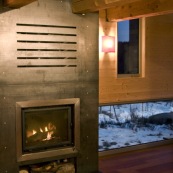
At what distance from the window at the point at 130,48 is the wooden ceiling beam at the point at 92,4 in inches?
65.3

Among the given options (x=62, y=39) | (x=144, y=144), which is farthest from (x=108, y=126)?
(x=62, y=39)

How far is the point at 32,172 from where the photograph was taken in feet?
12.6

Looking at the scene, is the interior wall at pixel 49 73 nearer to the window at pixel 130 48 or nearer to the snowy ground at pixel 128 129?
the snowy ground at pixel 128 129

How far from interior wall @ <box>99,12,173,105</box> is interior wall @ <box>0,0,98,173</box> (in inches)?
40.3

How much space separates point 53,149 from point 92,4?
175cm

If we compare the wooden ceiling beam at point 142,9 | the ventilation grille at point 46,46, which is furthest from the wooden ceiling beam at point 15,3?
the wooden ceiling beam at point 142,9

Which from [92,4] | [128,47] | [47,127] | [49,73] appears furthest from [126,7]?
[47,127]

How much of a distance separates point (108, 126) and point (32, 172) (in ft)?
6.40

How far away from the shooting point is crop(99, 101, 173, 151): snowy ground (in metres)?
5.42

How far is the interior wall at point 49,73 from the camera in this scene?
11.7 feet

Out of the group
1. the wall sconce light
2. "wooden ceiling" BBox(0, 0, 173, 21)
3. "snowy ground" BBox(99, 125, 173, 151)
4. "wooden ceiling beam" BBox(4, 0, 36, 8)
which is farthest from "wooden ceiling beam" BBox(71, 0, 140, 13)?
"snowy ground" BBox(99, 125, 173, 151)

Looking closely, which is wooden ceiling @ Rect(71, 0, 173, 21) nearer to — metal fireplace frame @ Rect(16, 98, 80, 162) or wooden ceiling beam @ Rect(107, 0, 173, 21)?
wooden ceiling beam @ Rect(107, 0, 173, 21)

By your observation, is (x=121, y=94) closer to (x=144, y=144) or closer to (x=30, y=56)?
(x=144, y=144)

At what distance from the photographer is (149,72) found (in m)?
5.60
